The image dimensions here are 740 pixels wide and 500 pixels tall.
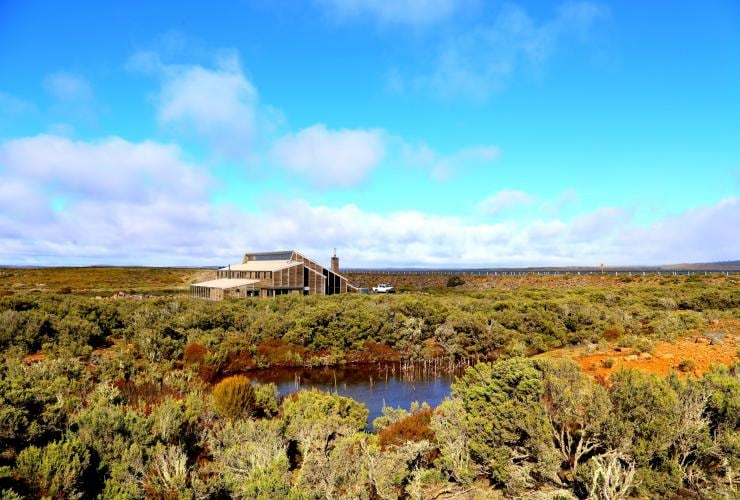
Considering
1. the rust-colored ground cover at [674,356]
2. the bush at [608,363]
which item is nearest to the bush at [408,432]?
the rust-colored ground cover at [674,356]

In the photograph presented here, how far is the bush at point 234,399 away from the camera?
A: 13.4 meters

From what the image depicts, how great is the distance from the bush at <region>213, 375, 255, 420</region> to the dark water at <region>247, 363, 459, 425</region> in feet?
18.3

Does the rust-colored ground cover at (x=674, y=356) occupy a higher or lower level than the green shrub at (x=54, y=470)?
lower

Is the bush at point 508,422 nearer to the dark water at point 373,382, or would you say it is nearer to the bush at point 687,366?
the dark water at point 373,382

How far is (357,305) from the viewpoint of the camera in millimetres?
33125

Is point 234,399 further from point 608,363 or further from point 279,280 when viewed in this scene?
point 279,280

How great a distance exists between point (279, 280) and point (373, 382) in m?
24.8

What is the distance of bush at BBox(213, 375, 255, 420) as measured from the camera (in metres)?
13.4

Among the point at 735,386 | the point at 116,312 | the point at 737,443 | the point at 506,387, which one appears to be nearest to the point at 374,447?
the point at 506,387

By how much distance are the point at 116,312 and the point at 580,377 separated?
29.8m

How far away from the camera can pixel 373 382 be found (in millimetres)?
22344

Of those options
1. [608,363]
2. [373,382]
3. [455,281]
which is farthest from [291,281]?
[455,281]

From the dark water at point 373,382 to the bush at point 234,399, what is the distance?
5.58 m

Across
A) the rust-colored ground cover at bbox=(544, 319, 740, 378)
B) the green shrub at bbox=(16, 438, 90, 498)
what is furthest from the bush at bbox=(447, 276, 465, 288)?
the green shrub at bbox=(16, 438, 90, 498)
